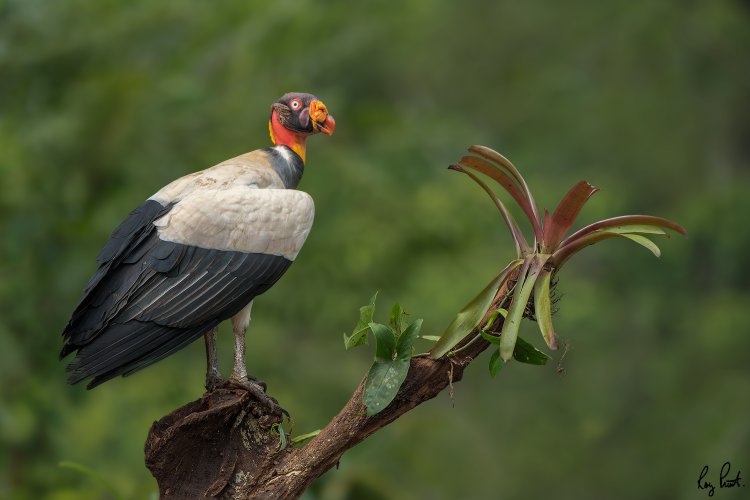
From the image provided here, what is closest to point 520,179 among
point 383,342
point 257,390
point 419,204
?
point 383,342

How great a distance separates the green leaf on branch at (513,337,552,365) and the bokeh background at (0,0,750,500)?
3074 mm

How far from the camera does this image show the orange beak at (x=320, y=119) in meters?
4.68

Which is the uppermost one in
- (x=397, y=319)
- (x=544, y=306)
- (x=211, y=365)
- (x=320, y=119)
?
(x=320, y=119)

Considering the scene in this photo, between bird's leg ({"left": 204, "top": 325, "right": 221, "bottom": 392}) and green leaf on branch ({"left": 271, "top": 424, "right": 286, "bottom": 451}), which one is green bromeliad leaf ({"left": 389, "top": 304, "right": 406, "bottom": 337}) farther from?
bird's leg ({"left": 204, "top": 325, "right": 221, "bottom": 392})

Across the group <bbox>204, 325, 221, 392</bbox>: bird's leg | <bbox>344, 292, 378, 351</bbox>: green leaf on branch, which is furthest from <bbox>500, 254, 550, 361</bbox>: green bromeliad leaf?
<bbox>204, 325, 221, 392</bbox>: bird's leg

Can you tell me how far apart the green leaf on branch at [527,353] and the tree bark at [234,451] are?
57 cm

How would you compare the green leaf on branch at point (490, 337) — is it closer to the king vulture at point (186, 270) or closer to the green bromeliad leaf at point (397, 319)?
the green bromeliad leaf at point (397, 319)

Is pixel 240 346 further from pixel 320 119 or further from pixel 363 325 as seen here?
pixel 320 119

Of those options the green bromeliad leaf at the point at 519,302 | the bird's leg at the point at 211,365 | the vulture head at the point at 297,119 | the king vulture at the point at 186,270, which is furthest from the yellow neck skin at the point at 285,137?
the green bromeliad leaf at the point at 519,302

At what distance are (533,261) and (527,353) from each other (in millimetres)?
357

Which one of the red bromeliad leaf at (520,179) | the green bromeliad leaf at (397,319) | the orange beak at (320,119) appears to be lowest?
the green bromeliad leaf at (397,319)

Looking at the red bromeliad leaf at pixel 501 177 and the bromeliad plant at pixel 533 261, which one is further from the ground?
the red bromeliad leaf at pixel 501 177

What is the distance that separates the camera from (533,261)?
3.96 metres

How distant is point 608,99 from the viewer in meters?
14.7
